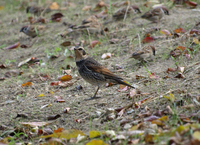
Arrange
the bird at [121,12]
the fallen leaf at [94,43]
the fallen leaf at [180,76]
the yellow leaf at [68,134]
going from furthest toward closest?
the bird at [121,12], the fallen leaf at [94,43], the fallen leaf at [180,76], the yellow leaf at [68,134]

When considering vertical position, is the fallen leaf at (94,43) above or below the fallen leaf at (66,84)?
above

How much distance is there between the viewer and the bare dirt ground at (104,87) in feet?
12.5

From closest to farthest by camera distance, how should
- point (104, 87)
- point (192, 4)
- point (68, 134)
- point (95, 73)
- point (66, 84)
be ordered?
1. point (68, 134)
2. point (95, 73)
3. point (104, 87)
4. point (66, 84)
5. point (192, 4)

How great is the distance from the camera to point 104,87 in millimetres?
5328

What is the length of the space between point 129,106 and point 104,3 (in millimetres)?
6097

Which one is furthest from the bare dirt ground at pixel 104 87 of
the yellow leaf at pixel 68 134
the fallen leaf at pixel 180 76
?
the yellow leaf at pixel 68 134

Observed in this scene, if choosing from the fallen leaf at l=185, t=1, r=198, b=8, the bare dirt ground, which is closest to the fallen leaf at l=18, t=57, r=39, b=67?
the bare dirt ground

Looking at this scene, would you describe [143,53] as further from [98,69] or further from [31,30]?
[31,30]

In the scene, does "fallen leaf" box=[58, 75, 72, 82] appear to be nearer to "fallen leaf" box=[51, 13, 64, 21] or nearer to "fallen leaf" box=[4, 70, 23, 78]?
"fallen leaf" box=[4, 70, 23, 78]

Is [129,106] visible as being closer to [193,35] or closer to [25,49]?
[193,35]

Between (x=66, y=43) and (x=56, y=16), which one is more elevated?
(x=56, y=16)

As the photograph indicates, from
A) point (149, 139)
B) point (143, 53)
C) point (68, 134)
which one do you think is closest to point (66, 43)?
point (143, 53)

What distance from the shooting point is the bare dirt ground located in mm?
3824

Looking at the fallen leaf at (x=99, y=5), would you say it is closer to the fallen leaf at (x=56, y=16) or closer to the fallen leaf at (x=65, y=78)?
the fallen leaf at (x=56, y=16)
